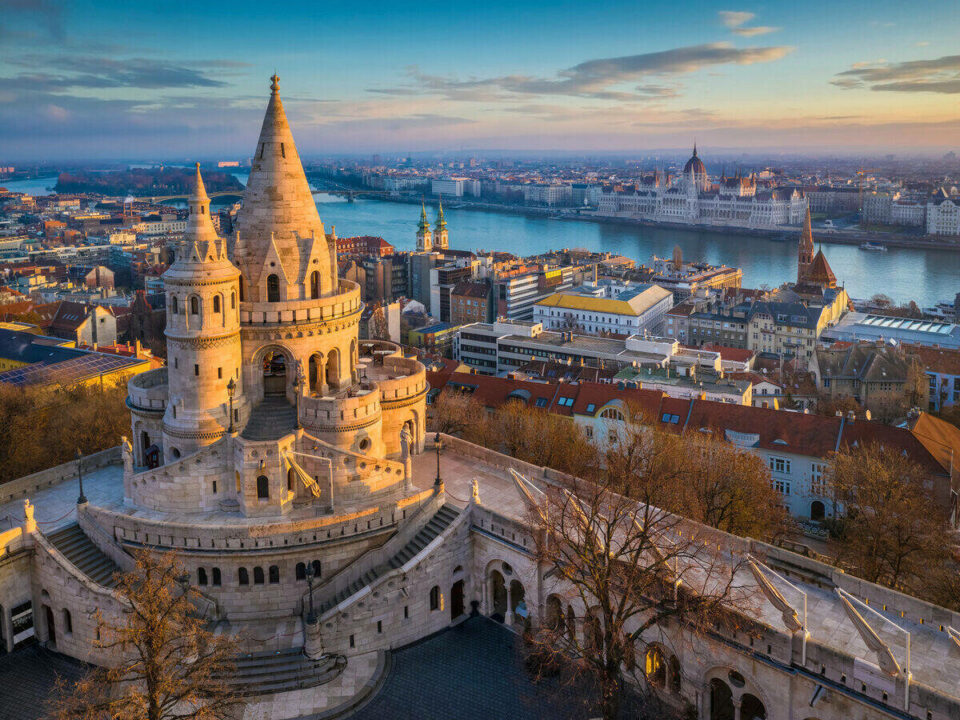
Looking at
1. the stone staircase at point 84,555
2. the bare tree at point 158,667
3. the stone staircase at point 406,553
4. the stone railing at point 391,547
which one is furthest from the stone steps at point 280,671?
the stone staircase at point 84,555

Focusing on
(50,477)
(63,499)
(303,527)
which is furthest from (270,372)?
(50,477)

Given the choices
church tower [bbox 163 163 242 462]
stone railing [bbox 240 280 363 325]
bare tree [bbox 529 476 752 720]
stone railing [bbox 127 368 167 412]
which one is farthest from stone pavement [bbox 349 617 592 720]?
stone railing [bbox 127 368 167 412]

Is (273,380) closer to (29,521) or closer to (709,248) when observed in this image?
(29,521)

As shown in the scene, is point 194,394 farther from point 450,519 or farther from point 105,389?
point 105,389

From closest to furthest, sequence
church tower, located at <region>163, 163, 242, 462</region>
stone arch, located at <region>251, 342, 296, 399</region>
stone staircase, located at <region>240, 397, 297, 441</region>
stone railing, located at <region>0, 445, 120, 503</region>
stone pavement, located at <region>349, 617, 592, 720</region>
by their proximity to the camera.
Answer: stone pavement, located at <region>349, 617, 592, 720</region>
church tower, located at <region>163, 163, 242, 462</region>
stone staircase, located at <region>240, 397, 297, 441</region>
stone arch, located at <region>251, 342, 296, 399</region>
stone railing, located at <region>0, 445, 120, 503</region>

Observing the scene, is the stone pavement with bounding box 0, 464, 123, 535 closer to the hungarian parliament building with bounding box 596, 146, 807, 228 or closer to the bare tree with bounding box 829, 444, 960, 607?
the bare tree with bounding box 829, 444, 960, 607

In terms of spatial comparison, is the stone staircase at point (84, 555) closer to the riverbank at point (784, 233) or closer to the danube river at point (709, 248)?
the danube river at point (709, 248)
